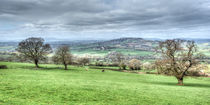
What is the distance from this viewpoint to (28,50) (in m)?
88.2

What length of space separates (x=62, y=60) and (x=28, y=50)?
1987 cm

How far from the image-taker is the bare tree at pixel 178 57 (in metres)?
49.3

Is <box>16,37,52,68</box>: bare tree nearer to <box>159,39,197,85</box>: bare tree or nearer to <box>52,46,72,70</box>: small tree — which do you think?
<box>52,46,72,70</box>: small tree

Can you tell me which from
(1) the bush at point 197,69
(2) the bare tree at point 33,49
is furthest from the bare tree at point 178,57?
(2) the bare tree at point 33,49

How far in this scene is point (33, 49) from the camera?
88.6 meters

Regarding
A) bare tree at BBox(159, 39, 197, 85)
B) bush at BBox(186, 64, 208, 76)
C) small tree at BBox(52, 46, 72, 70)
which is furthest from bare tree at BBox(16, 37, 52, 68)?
bush at BBox(186, 64, 208, 76)

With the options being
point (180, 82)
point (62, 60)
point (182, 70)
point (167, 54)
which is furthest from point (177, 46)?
point (62, 60)

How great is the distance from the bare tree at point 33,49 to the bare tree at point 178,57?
6356cm

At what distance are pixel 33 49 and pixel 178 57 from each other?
72.6 meters

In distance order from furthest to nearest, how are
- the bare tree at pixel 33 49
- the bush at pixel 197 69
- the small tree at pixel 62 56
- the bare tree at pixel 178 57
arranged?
1. the bare tree at pixel 33 49
2. the small tree at pixel 62 56
3. the bare tree at pixel 178 57
4. the bush at pixel 197 69

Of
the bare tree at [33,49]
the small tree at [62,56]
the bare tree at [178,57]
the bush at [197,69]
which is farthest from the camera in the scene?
the bare tree at [33,49]

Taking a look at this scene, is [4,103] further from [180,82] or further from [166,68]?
[180,82]

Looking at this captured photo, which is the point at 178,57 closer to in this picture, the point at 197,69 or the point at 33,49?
the point at 197,69

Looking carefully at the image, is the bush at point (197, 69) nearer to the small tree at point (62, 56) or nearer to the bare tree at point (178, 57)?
the bare tree at point (178, 57)
